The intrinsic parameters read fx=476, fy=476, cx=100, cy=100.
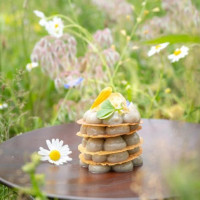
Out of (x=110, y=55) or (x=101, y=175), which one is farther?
(x=110, y=55)

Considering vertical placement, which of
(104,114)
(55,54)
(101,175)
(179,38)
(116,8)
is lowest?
(101,175)

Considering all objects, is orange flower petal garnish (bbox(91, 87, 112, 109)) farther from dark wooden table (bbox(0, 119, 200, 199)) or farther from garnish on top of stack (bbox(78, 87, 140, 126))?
dark wooden table (bbox(0, 119, 200, 199))

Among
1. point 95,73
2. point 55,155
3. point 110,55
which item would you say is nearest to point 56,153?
point 55,155

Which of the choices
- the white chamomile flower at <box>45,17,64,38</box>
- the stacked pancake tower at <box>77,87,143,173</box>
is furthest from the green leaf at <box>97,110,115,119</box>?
the white chamomile flower at <box>45,17,64,38</box>

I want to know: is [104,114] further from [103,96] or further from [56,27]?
[56,27]

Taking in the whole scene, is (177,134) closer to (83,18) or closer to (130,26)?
(130,26)

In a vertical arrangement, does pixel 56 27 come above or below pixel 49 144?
above
